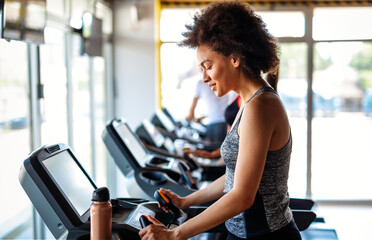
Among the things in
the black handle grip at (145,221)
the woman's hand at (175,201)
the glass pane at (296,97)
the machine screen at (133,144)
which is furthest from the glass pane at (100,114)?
the black handle grip at (145,221)

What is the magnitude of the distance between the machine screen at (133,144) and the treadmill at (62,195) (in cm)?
105

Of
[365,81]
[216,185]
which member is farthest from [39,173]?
[365,81]

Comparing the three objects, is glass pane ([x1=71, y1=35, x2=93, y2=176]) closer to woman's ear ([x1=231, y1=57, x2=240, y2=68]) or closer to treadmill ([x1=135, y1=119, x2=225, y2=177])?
treadmill ([x1=135, y1=119, x2=225, y2=177])

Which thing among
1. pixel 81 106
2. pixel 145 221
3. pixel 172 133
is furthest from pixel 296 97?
pixel 145 221

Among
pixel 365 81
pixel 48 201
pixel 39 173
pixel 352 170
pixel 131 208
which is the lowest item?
pixel 352 170

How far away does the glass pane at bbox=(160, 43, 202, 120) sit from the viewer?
6.31 m

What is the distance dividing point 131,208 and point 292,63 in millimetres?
4587

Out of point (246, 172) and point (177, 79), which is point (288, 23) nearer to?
point (177, 79)

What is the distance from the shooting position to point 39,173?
5.39 ft

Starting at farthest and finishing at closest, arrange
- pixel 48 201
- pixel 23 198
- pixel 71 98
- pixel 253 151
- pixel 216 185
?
1. pixel 71 98
2. pixel 23 198
3. pixel 216 185
4. pixel 48 201
5. pixel 253 151

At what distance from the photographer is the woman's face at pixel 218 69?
161 cm

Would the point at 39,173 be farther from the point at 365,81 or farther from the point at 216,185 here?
the point at 365,81

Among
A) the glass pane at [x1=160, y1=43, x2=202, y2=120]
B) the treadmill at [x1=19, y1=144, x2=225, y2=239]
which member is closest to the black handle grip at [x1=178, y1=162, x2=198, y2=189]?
the treadmill at [x1=19, y1=144, x2=225, y2=239]

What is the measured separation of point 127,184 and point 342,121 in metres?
4.15
